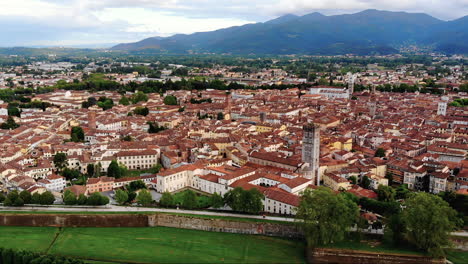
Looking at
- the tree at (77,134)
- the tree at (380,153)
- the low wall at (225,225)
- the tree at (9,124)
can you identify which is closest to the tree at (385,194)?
the low wall at (225,225)

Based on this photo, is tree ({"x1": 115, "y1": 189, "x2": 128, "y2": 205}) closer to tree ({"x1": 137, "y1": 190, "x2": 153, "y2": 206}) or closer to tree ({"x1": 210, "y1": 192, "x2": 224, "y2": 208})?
tree ({"x1": 137, "y1": 190, "x2": 153, "y2": 206})

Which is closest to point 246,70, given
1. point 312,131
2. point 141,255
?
point 312,131

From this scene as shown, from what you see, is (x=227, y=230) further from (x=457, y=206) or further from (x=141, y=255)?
(x=457, y=206)

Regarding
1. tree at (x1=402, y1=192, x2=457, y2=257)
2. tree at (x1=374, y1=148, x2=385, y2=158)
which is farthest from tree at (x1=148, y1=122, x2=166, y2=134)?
tree at (x1=402, y1=192, x2=457, y2=257)


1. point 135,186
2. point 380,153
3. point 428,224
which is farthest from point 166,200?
point 380,153

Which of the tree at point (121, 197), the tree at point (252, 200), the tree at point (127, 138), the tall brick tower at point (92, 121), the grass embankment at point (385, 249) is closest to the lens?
the grass embankment at point (385, 249)

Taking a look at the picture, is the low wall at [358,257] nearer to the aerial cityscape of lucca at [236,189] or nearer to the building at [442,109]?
the aerial cityscape of lucca at [236,189]

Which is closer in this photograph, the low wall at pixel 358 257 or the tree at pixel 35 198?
the low wall at pixel 358 257

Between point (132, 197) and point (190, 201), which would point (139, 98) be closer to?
point (132, 197)
